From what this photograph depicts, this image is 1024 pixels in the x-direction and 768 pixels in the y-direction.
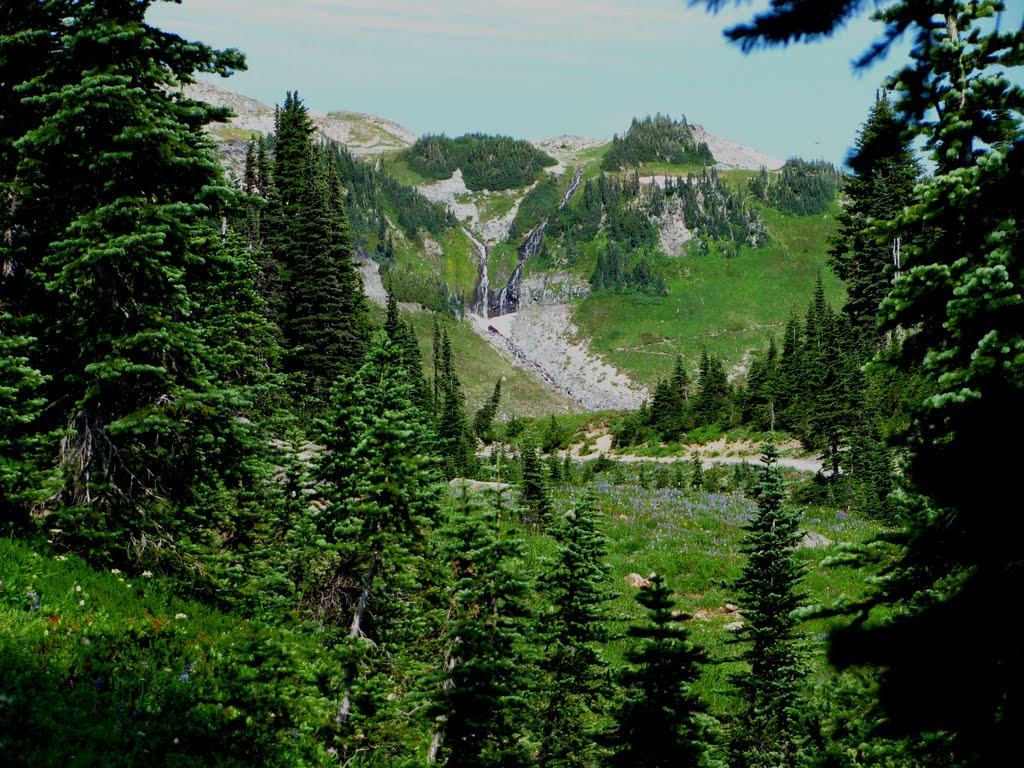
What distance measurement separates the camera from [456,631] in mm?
8023

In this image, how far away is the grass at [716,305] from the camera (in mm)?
139250

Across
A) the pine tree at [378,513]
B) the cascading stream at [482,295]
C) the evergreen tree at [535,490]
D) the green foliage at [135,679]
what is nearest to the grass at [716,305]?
the cascading stream at [482,295]

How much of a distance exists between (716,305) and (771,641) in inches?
6089

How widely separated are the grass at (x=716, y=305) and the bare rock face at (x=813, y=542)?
109m

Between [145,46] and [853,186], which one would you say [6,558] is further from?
[853,186]

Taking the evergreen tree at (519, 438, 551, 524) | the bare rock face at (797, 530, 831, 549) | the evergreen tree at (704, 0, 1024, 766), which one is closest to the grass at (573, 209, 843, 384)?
the evergreen tree at (519, 438, 551, 524)

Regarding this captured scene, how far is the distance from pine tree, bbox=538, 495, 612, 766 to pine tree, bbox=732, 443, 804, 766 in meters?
2.30

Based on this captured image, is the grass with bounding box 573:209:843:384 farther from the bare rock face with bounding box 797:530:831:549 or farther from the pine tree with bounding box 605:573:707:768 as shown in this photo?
the pine tree with bounding box 605:573:707:768

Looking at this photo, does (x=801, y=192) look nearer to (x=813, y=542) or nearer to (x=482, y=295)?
(x=482, y=295)

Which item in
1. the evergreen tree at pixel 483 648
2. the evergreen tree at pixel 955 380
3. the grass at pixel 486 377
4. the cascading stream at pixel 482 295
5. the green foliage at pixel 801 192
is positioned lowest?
the grass at pixel 486 377

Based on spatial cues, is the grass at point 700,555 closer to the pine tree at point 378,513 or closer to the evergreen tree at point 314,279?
the pine tree at point 378,513

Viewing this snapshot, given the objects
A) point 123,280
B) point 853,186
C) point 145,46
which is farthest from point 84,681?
point 853,186

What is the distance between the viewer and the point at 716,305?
512 ft

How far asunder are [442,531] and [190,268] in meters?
6.49
